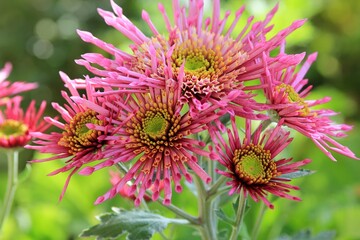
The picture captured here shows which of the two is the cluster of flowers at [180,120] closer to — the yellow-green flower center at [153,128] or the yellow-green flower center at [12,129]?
the yellow-green flower center at [153,128]

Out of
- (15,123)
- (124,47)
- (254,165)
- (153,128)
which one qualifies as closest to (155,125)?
(153,128)

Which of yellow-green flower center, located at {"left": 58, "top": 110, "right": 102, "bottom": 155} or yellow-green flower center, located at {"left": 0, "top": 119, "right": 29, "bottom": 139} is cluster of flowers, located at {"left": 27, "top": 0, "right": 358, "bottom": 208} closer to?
yellow-green flower center, located at {"left": 58, "top": 110, "right": 102, "bottom": 155}

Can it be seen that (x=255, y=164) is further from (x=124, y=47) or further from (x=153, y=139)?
(x=124, y=47)

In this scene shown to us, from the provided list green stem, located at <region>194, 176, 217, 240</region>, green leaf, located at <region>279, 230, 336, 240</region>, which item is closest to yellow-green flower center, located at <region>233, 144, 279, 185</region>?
green stem, located at <region>194, 176, 217, 240</region>

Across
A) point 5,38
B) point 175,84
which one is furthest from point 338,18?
point 175,84

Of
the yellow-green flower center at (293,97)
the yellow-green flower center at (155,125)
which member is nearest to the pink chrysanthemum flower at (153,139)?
the yellow-green flower center at (155,125)
